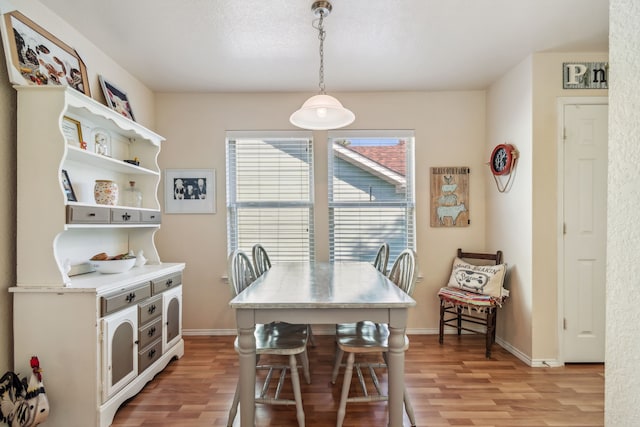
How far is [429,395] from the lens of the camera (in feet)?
6.98

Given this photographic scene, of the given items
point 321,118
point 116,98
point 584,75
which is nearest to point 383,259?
point 321,118

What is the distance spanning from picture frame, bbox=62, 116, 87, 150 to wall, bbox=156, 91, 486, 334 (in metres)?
1.17

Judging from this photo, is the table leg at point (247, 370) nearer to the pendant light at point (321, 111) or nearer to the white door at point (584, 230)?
the pendant light at point (321, 111)

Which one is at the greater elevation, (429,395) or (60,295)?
(60,295)

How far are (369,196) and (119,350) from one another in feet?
8.26

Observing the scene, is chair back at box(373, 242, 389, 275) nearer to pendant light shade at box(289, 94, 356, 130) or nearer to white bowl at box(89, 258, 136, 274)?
pendant light shade at box(289, 94, 356, 130)

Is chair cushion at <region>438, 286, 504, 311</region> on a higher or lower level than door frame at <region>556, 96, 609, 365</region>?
lower

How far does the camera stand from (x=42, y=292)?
1.71 meters

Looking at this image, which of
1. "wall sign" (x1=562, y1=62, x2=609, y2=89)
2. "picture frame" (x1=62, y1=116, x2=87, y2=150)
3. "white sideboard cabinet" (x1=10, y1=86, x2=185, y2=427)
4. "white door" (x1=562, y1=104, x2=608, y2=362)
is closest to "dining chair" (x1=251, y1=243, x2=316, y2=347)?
"white sideboard cabinet" (x1=10, y1=86, x2=185, y2=427)

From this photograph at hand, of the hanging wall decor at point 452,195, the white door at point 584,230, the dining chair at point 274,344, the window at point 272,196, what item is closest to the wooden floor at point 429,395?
the dining chair at point 274,344

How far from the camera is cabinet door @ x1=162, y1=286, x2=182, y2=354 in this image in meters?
2.46

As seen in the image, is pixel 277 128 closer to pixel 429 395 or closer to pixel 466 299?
pixel 466 299

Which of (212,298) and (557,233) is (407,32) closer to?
(557,233)

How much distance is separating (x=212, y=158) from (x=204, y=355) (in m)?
1.95
